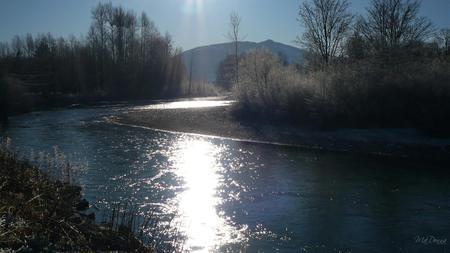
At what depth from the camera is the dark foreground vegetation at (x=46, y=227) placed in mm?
6309

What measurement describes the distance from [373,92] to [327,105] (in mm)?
3331

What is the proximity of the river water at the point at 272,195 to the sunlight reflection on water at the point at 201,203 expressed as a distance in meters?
0.03

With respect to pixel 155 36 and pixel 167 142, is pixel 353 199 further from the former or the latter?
pixel 155 36

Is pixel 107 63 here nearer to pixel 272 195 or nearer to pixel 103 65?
pixel 103 65

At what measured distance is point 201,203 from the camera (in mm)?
14180

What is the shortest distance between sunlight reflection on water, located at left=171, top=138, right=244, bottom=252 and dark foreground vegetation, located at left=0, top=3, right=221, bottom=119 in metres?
51.3

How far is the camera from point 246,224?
1189 cm

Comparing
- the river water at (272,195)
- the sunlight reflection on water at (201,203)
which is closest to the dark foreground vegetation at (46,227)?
the river water at (272,195)

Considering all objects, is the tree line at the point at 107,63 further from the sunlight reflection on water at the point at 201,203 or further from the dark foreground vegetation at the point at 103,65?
the sunlight reflection on water at the point at 201,203

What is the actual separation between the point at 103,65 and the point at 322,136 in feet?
225

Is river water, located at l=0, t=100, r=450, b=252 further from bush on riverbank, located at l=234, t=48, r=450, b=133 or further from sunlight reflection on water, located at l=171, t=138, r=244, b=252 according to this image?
bush on riverbank, located at l=234, t=48, r=450, b=133

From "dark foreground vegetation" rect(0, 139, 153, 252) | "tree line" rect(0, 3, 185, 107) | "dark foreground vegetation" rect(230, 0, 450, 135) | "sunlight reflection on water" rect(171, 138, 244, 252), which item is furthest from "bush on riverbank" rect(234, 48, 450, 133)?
"tree line" rect(0, 3, 185, 107)

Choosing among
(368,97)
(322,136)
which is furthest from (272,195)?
(368,97)

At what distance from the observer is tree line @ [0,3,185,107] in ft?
263
